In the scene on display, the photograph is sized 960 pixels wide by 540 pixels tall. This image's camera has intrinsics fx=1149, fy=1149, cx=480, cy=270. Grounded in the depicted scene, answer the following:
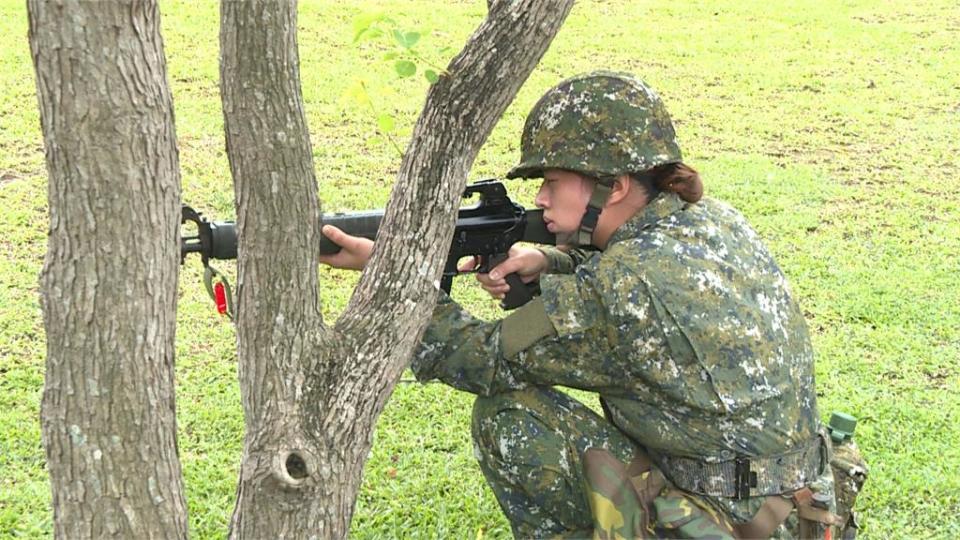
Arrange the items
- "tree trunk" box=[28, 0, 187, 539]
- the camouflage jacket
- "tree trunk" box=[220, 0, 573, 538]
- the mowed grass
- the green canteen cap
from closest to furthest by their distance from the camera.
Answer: "tree trunk" box=[28, 0, 187, 539] → "tree trunk" box=[220, 0, 573, 538] → the camouflage jacket → the green canteen cap → the mowed grass

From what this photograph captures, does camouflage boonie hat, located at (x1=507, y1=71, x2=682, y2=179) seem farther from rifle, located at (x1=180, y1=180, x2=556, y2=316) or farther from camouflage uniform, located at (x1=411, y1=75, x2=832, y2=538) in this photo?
rifle, located at (x1=180, y1=180, x2=556, y2=316)

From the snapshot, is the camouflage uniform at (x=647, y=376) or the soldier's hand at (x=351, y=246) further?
the camouflage uniform at (x=647, y=376)

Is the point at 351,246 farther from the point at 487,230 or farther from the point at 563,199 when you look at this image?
the point at 563,199

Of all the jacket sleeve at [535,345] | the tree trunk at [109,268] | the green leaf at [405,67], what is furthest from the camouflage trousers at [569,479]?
the tree trunk at [109,268]

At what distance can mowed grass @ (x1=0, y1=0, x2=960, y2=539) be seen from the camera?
441 centimetres

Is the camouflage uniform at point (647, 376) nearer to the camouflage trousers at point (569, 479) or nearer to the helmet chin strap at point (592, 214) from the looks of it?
the camouflage trousers at point (569, 479)

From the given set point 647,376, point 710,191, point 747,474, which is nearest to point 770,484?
point 747,474

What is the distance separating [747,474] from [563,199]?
3.28ft

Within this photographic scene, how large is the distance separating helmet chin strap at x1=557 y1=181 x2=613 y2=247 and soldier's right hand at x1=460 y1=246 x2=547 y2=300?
177 millimetres

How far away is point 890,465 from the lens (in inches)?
183

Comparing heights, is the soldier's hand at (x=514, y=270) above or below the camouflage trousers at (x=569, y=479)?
above

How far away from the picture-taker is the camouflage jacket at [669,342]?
10.8ft

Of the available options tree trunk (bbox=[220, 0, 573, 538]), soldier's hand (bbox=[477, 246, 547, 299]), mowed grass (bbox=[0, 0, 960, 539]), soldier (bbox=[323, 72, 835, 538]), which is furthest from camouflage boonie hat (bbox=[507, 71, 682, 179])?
tree trunk (bbox=[220, 0, 573, 538])

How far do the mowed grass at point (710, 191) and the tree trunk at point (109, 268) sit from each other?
3.01 feet
